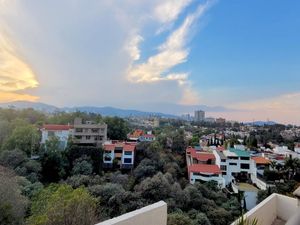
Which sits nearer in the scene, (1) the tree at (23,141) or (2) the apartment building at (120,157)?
(1) the tree at (23,141)

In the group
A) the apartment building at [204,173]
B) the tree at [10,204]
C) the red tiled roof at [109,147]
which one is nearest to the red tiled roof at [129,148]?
the red tiled roof at [109,147]

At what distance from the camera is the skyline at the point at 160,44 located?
30.2 ft

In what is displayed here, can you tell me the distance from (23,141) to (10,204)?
37.7 feet

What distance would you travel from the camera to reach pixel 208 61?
12.3 meters

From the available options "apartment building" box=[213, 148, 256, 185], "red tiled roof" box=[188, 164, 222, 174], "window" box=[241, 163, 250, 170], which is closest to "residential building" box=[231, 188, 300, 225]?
"red tiled roof" box=[188, 164, 222, 174]

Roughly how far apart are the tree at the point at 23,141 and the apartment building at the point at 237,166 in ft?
43.3

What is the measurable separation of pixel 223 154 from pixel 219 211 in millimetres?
10536

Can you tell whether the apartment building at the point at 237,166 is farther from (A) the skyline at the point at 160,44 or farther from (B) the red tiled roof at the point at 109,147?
(B) the red tiled roof at the point at 109,147

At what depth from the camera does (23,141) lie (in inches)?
776

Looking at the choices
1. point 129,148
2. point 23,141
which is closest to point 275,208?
point 129,148

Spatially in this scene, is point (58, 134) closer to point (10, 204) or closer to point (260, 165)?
point (10, 204)

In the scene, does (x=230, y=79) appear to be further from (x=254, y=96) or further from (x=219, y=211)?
(x=219, y=211)

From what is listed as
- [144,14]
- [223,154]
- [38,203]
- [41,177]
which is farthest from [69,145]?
[144,14]

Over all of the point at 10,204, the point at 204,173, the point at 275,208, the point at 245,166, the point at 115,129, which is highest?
the point at 115,129
